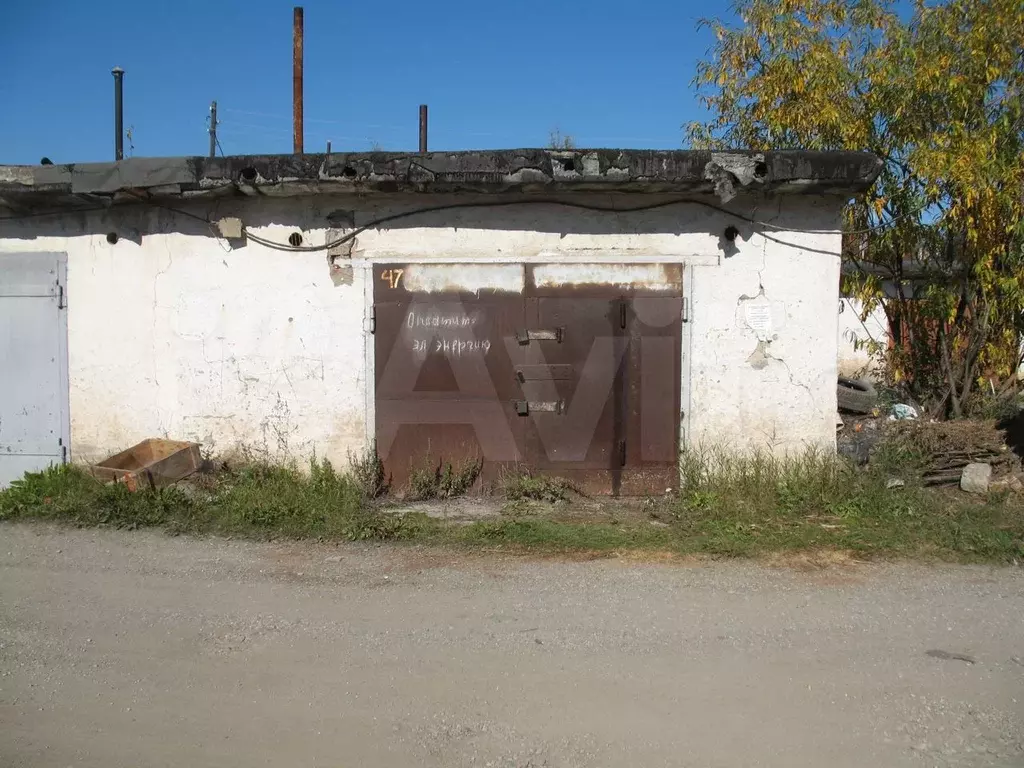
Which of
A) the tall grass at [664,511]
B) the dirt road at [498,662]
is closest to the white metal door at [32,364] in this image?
the tall grass at [664,511]

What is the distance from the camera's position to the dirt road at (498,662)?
10.1 ft

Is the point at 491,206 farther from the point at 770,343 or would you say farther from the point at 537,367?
the point at 770,343

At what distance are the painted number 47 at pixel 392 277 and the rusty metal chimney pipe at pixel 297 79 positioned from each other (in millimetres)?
7032

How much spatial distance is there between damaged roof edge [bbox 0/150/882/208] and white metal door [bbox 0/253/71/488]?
2.72 ft

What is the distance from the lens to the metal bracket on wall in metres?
6.76

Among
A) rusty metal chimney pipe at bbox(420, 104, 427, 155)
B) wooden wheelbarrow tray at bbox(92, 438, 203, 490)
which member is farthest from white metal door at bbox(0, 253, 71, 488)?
rusty metal chimney pipe at bbox(420, 104, 427, 155)

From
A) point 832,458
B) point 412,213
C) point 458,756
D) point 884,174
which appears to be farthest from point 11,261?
point 884,174

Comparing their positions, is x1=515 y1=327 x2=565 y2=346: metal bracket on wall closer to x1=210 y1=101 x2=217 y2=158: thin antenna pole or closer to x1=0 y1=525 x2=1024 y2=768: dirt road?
x1=0 y1=525 x2=1024 y2=768: dirt road

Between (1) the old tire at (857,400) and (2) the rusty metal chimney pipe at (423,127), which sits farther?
(2) the rusty metal chimney pipe at (423,127)

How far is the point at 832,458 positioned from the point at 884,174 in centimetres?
304

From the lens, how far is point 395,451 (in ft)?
22.8

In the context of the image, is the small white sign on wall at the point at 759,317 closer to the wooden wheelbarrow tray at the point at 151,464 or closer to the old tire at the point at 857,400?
the old tire at the point at 857,400

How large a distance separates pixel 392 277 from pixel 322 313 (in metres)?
0.72

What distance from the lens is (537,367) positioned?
6.80 meters
